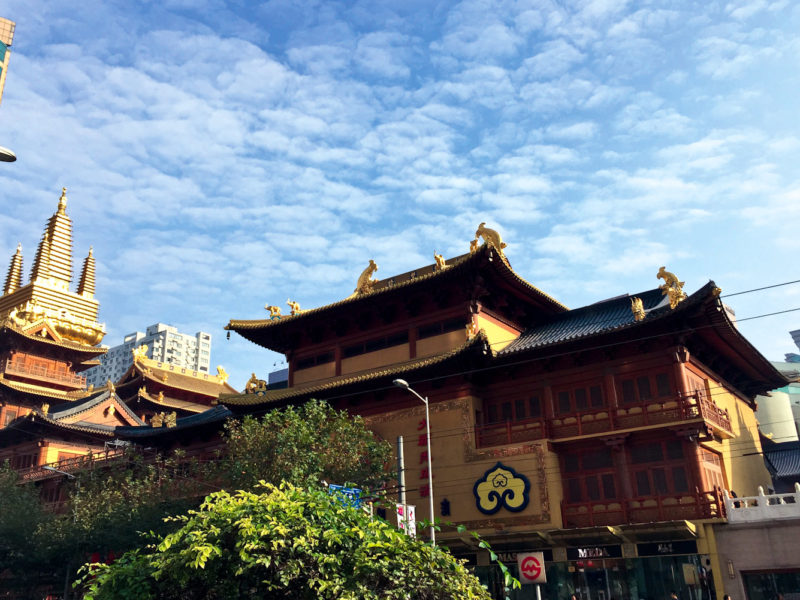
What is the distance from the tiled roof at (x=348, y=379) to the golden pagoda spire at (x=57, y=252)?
37.7 meters

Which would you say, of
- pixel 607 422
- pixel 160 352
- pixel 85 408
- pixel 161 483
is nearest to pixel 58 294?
pixel 85 408

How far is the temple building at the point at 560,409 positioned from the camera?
82.2 ft

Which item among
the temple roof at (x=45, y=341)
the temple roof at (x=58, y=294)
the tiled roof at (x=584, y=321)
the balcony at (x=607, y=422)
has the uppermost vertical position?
the temple roof at (x=58, y=294)

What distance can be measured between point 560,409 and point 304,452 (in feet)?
34.3

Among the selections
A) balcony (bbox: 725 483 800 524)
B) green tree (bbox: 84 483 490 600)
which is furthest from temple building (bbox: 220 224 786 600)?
green tree (bbox: 84 483 490 600)

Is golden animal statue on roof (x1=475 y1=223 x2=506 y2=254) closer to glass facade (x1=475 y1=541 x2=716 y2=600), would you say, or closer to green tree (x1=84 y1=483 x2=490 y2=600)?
glass facade (x1=475 y1=541 x2=716 y2=600)

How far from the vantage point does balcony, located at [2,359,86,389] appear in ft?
182

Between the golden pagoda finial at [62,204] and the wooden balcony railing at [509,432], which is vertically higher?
the golden pagoda finial at [62,204]

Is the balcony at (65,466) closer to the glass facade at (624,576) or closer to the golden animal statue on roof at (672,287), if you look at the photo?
the glass facade at (624,576)

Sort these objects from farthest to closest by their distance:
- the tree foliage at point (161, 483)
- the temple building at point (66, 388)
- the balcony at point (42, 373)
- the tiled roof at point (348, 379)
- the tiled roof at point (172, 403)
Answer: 1. the tiled roof at point (172, 403)
2. the balcony at point (42, 373)
3. the temple building at point (66, 388)
4. the tiled roof at point (348, 379)
5. the tree foliage at point (161, 483)

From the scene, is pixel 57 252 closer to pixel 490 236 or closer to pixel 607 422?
pixel 490 236

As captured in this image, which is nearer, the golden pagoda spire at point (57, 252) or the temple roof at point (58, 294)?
the temple roof at point (58, 294)

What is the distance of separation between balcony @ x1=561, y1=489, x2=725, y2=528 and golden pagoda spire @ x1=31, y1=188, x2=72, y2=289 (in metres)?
54.5

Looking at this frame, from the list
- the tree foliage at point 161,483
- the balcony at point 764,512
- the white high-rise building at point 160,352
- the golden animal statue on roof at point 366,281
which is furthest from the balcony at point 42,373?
the white high-rise building at point 160,352
